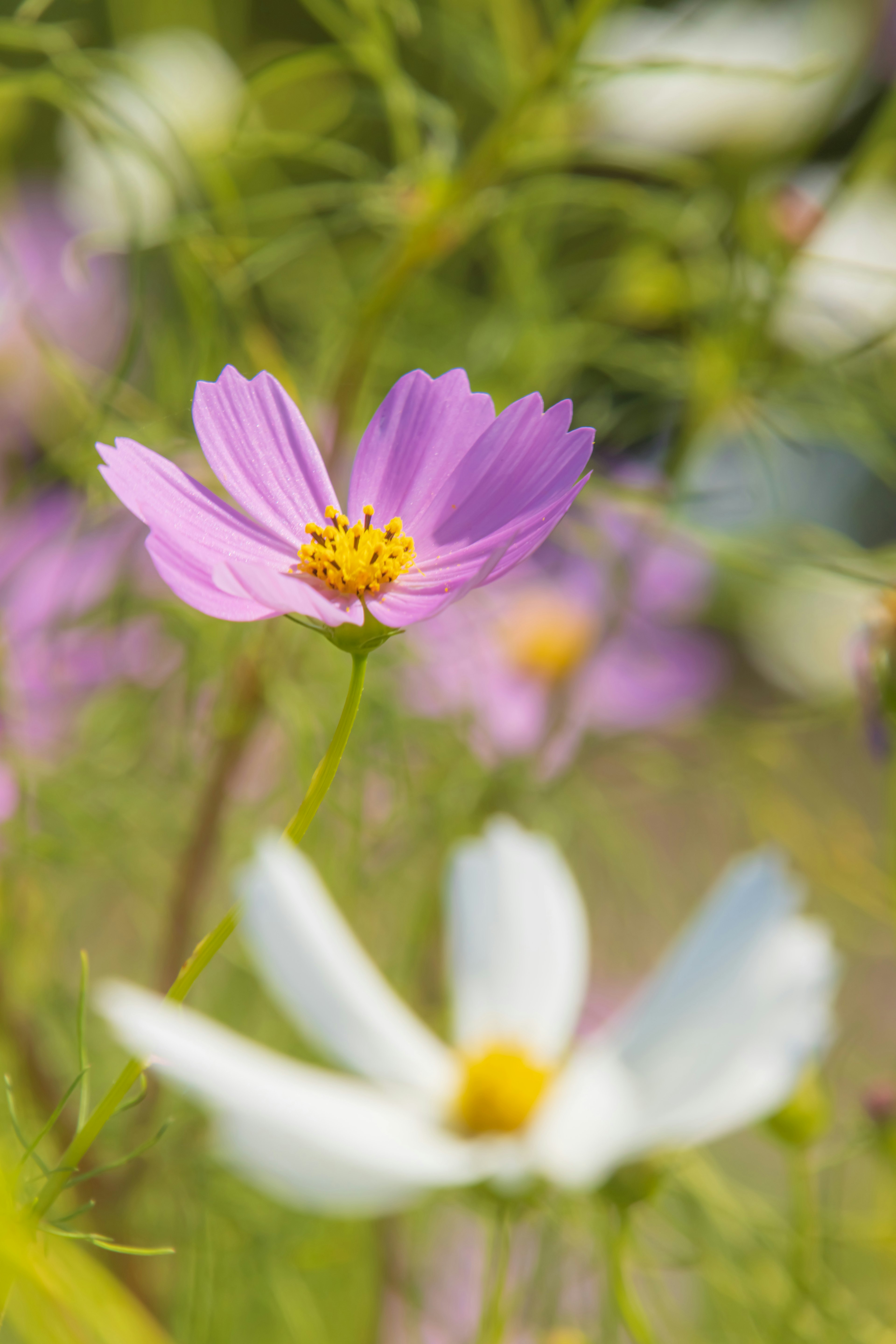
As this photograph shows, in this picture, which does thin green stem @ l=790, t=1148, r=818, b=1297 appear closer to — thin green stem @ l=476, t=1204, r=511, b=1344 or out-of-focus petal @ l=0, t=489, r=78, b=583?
thin green stem @ l=476, t=1204, r=511, b=1344

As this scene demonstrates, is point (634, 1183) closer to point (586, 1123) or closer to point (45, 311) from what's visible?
point (586, 1123)

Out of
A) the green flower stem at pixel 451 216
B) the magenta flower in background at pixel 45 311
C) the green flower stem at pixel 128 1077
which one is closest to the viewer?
the green flower stem at pixel 128 1077

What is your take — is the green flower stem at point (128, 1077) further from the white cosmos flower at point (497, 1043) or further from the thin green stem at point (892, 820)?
the thin green stem at point (892, 820)

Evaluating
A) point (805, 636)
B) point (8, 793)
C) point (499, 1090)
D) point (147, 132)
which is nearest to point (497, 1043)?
point (499, 1090)

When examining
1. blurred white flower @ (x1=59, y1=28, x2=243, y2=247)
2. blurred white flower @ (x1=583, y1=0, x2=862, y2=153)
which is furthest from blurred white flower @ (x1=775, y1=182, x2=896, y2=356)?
blurred white flower @ (x1=59, y1=28, x2=243, y2=247)

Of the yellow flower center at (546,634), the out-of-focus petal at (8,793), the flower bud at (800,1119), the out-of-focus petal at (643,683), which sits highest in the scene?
the out-of-focus petal at (8,793)

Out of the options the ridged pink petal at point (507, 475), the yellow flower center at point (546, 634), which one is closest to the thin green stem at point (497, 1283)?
the ridged pink petal at point (507, 475)

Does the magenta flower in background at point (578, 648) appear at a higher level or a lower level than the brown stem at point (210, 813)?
lower
